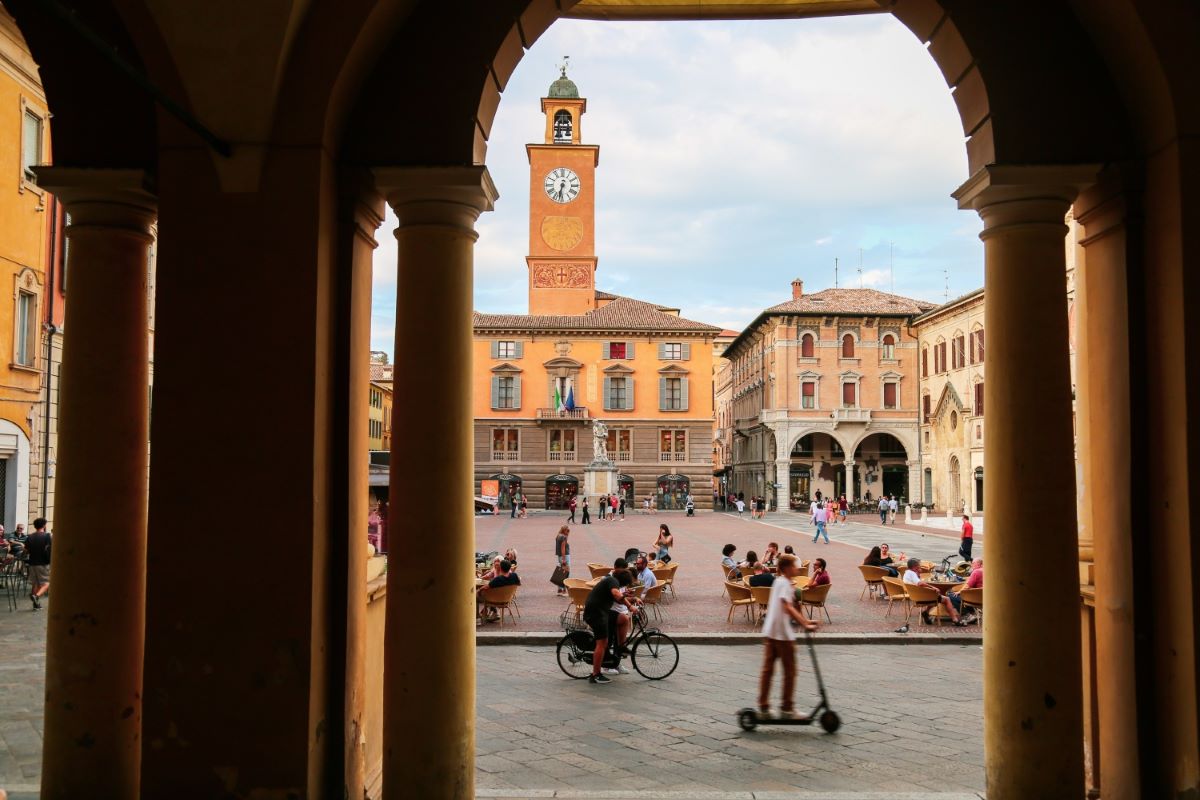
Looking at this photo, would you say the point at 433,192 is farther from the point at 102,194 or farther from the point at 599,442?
the point at 599,442

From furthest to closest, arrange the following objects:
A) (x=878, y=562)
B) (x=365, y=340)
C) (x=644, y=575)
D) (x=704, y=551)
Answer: (x=704, y=551) < (x=878, y=562) < (x=644, y=575) < (x=365, y=340)

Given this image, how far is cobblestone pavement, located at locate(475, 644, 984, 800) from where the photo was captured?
18.5ft

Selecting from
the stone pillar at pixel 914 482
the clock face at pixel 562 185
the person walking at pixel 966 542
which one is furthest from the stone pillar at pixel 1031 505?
the clock face at pixel 562 185

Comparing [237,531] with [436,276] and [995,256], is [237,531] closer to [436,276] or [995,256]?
[436,276]

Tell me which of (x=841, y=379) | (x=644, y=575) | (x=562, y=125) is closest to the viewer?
(x=644, y=575)

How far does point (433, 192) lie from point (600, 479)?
143 ft

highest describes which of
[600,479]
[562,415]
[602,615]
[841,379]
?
[841,379]

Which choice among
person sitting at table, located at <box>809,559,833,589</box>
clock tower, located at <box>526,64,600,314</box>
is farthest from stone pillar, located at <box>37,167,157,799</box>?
clock tower, located at <box>526,64,600,314</box>

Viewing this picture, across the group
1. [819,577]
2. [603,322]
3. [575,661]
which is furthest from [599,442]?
[575,661]

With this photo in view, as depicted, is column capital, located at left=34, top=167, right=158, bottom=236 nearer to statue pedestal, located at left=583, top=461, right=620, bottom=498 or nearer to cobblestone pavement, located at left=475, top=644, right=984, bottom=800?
cobblestone pavement, located at left=475, top=644, right=984, bottom=800

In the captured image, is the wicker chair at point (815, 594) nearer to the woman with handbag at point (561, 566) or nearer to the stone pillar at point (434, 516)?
the woman with handbag at point (561, 566)

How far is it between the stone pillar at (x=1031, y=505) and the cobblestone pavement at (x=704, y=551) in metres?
7.79

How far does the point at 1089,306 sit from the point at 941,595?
8.79m

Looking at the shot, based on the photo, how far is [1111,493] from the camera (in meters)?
4.36
